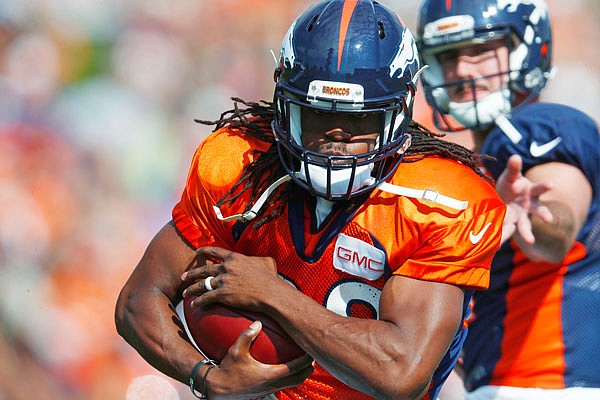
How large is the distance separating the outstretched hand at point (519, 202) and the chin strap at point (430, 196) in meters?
0.81

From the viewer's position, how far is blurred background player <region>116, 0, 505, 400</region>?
1940 mm

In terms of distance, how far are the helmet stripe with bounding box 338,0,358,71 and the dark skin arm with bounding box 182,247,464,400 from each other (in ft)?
1.86

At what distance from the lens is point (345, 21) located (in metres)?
2.08

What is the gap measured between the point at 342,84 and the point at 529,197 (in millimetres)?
1040

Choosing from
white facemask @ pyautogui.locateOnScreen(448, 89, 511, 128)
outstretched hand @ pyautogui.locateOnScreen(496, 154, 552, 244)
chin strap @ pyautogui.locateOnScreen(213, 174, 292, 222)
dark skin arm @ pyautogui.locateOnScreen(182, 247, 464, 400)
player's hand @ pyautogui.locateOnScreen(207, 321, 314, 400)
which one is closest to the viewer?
dark skin arm @ pyautogui.locateOnScreen(182, 247, 464, 400)

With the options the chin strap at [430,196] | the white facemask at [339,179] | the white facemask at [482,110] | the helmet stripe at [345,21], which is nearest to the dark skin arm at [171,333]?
the white facemask at [339,179]

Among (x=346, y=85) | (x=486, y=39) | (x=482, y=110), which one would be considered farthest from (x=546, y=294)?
(x=346, y=85)

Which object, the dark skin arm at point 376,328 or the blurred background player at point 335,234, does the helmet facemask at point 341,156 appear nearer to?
the blurred background player at point 335,234

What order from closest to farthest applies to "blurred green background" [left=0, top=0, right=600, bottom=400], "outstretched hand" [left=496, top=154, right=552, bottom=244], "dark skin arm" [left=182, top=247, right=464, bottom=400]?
"dark skin arm" [left=182, top=247, right=464, bottom=400]
"outstretched hand" [left=496, top=154, right=552, bottom=244]
"blurred green background" [left=0, top=0, right=600, bottom=400]

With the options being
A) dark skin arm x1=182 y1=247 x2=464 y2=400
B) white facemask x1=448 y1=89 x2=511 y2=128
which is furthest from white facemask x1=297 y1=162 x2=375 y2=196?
white facemask x1=448 y1=89 x2=511 y2=128

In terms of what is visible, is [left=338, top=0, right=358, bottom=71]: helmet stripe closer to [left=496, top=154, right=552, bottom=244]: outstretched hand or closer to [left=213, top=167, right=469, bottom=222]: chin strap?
[left=213, top=167, right=469, bottom=222]: chin strap

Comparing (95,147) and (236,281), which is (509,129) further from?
(95,147)

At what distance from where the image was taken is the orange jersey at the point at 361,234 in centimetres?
198

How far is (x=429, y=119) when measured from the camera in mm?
5586
